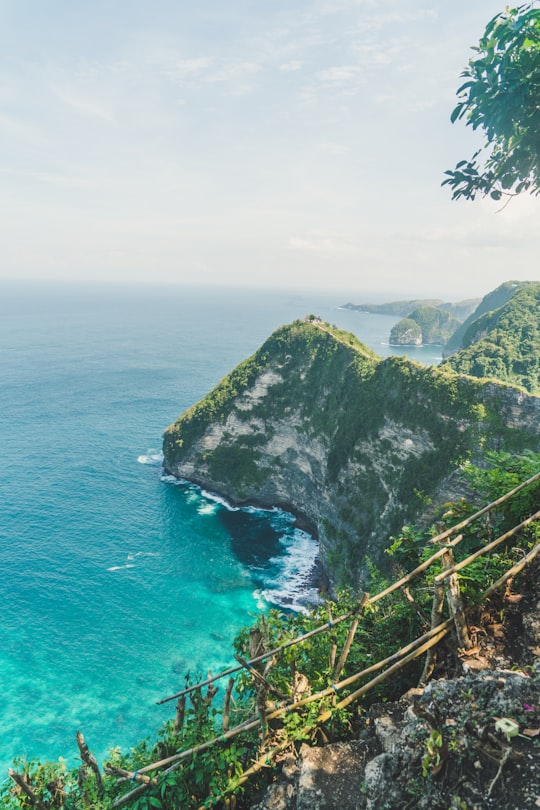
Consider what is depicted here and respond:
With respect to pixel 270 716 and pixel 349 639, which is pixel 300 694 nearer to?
pixel 270 716

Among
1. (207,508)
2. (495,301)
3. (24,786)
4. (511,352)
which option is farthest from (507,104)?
(495,301)

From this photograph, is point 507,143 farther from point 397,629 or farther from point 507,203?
point 397,629

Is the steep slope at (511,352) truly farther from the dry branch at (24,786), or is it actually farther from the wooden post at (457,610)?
the dry branch at (24,786)

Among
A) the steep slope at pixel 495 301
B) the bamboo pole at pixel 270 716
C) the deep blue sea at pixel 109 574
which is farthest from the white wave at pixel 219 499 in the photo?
the steep slope at pixel 495 301

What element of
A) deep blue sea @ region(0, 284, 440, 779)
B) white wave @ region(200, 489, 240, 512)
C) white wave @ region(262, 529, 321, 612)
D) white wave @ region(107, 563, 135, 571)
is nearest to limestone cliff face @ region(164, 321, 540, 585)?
white wave @ region(200, 489, 240, 512)

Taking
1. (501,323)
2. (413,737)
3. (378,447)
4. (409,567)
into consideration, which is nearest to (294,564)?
(378,447)
